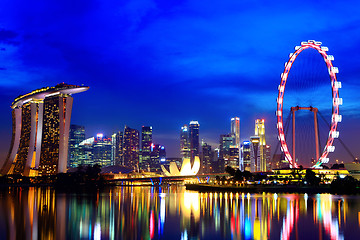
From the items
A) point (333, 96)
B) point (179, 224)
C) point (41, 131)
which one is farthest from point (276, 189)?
point (41, 131)

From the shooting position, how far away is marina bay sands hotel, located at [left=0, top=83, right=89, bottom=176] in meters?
135

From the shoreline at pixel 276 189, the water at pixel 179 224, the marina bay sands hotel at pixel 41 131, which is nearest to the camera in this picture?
the water at pixel 179 224

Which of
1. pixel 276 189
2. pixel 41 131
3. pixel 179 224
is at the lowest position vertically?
pixel 276 189

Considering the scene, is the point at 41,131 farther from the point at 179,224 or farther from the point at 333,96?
the point at 179,224

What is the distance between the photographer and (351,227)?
35.2m

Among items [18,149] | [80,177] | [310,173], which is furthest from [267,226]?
[18,149]

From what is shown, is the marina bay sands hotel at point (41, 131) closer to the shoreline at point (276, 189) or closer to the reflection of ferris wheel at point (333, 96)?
the shoreline at point (276, 189)

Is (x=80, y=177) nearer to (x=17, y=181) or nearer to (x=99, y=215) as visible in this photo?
(x=17, y=181)

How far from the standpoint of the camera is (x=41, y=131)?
5738 inches

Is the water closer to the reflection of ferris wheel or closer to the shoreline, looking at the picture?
the reflection of ferris wheel

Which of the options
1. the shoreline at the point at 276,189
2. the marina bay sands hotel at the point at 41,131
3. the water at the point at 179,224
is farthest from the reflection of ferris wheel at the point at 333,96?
the marina bay sands hotel at the point at 41,131

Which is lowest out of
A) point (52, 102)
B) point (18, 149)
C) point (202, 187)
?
point (202, 187)

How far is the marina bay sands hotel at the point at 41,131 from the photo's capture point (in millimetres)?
135250

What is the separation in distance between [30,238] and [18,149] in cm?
13139
